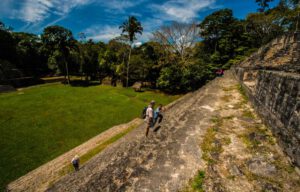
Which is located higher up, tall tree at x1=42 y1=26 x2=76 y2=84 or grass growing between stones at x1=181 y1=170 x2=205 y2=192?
tall tree at x1=42 y1=26 x2=76 y2=84

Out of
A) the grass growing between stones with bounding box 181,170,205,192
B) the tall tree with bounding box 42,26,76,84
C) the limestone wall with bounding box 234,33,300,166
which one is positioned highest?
the tall tree with bounding box 42,26,76,84

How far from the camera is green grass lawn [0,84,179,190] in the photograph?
879cm

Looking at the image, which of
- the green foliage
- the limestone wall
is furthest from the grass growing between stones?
the limestone wall

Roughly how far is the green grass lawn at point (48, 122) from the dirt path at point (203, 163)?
7214mm

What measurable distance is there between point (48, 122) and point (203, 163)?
14.6m

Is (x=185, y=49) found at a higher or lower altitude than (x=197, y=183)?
higher

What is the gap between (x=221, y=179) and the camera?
2.70 meters

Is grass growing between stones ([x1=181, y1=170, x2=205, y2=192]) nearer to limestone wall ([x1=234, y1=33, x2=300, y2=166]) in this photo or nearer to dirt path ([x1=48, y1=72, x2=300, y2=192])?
dirt path ([x1=48, y1=72, x2=300, y2=192])

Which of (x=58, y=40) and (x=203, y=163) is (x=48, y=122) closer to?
(x=203, y=163)

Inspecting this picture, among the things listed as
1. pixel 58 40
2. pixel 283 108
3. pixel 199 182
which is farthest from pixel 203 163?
pixel 58 40

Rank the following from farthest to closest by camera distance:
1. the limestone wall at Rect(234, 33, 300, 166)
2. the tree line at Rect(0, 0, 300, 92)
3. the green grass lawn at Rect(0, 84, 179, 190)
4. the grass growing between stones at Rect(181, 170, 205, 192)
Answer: the tree line at Rect(0, 0, 300, 92)
the green grass lawn at Rect(0, 84, 179, 190)
the limestone wall at Rect(234, 33, 300, 166)
the grass growing between stones at Rect(181, 170, 205, 192)

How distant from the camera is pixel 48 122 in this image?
1362 cm

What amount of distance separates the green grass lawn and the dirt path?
284 inches

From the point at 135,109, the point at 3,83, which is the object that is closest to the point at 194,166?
the point at 135,109
